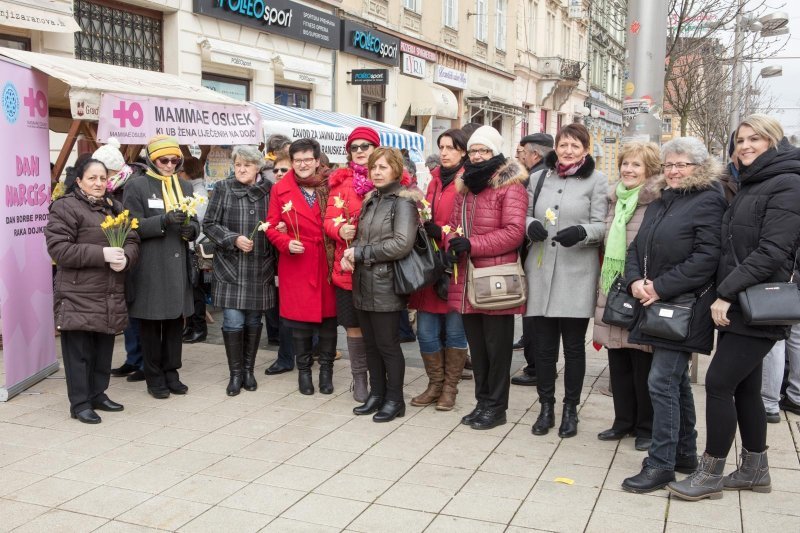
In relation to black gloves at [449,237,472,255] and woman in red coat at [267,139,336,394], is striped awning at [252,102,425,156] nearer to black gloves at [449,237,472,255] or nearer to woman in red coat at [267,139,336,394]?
woman in red coat at [267,139,336,394]

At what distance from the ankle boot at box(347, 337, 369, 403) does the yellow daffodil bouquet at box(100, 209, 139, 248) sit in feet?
5.72

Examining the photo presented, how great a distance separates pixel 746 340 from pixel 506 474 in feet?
4.87

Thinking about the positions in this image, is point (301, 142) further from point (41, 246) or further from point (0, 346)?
point (0, 346)

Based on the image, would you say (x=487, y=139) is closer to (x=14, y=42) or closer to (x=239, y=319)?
(x=239, y=319)

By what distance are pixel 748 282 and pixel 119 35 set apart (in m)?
10.4

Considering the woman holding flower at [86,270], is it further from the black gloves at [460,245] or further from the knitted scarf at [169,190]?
the black gloves at [460,245]

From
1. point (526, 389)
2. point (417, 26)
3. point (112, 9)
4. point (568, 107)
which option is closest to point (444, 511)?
point (526, 389)

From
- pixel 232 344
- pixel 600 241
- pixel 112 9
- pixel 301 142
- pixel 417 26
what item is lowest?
pixel 232 344

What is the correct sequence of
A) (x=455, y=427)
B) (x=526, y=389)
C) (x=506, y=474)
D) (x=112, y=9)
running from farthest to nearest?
(x=112, y=9) → (x=526, y=389) → (x=455, y=427) → (x=506, y=474)

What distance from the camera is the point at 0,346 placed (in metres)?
7.66

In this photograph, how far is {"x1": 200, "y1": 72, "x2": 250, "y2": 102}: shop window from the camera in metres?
14.0

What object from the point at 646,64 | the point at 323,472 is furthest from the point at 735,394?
the point at 646,64

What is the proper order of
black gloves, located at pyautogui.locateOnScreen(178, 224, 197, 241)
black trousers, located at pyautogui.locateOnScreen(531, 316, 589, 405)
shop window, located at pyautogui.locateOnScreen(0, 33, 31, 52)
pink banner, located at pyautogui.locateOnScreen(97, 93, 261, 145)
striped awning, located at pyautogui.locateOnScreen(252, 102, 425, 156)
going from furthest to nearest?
striped awning, located at pyautogui.locateOnScreen(252, 102, 425, 156) → shop window, located at pyautogui.locateOnScreen(0, 33, 31, 52) → pink banner, located at pyautogui.locateOnScreen(97, 93, 261, 145) → black gloves, located at pyautogui.locateOnScreen(178, 224, 197, 241) → black trousers, located at pyautogui.locateOnScreen(531, 316, 589, 405)

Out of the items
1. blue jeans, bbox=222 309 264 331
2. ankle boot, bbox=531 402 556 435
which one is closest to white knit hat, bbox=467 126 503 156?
ankle boot, bbox=531 402 556 435
